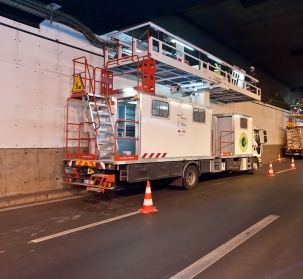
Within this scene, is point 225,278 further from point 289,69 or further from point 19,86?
point 289,69

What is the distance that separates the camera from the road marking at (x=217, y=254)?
4008mm

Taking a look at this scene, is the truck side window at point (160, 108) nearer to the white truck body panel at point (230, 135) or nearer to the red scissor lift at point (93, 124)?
the red scissor lift at point (93, 124)

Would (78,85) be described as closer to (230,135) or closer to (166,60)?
(166,60)

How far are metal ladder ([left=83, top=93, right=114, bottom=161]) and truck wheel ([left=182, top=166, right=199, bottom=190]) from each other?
287 centimetres

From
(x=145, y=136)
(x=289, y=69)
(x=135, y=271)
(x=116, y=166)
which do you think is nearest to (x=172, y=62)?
(x=145, y=136)

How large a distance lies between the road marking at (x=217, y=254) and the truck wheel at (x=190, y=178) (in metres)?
4.11

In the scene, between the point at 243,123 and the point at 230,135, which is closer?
the point at 230,135

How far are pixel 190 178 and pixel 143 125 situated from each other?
10.9ft

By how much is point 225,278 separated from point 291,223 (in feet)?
10.7

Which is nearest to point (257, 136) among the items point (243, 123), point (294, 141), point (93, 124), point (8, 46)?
point (243, 123)

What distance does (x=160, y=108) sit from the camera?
9133mm

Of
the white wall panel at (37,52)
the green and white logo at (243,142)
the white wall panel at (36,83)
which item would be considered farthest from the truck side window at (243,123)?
the white wall panel at (37,52)

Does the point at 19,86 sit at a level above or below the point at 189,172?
above

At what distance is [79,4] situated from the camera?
980cm
